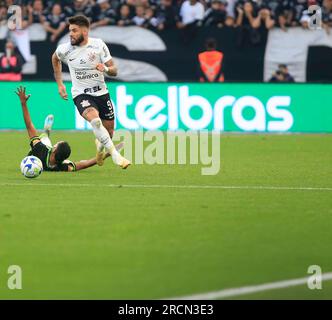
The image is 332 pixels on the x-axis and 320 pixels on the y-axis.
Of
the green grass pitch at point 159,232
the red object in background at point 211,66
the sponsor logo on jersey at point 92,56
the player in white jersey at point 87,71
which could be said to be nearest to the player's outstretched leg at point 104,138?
the player in white jersey at point 87,71

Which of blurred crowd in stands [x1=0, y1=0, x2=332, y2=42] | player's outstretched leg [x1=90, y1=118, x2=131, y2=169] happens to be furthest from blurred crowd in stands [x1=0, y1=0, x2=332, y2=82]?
player's outstretched leg [x1=90, y1=118, x2=131, y2=169]

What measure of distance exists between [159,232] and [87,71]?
20.6 ft

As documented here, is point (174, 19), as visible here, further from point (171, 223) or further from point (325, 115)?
point (171, 223)

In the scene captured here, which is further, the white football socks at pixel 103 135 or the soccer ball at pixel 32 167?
the white football socks at pixel 103 135

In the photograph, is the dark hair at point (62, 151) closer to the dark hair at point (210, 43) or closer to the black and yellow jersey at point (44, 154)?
the black and yellow jersey at point (44, 154)

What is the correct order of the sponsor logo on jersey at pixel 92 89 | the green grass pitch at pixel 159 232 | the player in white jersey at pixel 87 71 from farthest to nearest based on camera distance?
the sponsor logo on jersey at pixel 92 89
the player in white jersey at pixel 87 71
the green grass pitch at pixel 159 232

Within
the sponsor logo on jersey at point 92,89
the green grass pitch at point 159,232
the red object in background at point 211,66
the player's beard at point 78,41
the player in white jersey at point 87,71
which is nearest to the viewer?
the green grass pitch at point 159,232

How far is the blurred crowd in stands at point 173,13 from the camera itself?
91.4ft

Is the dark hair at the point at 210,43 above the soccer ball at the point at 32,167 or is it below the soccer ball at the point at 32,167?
below

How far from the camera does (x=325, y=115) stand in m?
25.4

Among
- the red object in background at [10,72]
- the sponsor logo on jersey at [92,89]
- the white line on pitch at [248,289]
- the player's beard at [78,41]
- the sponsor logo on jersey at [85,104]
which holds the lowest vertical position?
the red object in background at [10,72]

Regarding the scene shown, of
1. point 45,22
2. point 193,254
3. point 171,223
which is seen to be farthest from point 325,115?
point 193,254

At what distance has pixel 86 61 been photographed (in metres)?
16.5

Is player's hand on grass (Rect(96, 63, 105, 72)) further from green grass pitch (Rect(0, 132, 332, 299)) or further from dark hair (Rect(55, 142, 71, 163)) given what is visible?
green grass pitch (Rect(0, 132, 332, 299))
